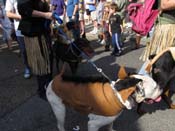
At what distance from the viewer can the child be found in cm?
734

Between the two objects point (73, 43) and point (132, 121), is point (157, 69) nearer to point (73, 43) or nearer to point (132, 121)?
point (132, 121)

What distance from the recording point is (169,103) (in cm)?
439

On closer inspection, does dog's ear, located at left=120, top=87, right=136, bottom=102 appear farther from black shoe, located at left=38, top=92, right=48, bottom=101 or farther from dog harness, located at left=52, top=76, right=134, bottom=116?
black shoe, located at left=38, top=92, right=48, bottom=101

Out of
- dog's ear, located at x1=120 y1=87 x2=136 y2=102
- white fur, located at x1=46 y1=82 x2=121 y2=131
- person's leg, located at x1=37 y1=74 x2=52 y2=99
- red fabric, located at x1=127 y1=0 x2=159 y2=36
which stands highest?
red fabric, located at x1=127 y1=0 x2=159 y2=36

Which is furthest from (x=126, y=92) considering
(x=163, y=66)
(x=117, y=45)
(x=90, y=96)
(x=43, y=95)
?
(x=117, y=45)

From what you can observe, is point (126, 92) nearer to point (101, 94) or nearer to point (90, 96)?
point (101, 94)

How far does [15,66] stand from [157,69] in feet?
12.6

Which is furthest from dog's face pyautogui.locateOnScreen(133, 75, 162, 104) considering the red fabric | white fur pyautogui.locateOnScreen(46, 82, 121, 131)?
the red fabric

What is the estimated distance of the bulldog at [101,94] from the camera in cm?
299

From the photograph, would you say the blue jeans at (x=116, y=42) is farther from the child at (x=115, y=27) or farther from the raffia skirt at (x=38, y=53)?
the raffia skirt at (x=38, y=53)

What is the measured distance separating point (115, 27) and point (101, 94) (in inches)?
178

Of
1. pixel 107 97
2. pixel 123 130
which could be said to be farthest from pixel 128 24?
pixel 107 97

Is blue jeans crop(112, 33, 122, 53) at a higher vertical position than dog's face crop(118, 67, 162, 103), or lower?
lower

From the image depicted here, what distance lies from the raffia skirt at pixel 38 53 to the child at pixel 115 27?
3157mm
